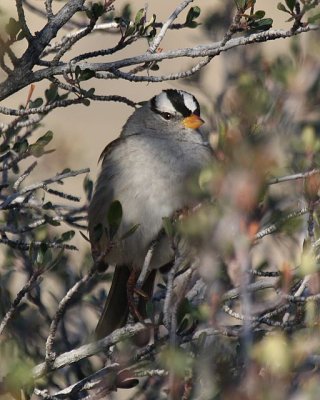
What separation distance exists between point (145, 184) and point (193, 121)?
0.56 metres

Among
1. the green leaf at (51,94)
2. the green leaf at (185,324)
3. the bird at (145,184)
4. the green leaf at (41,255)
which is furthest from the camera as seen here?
the bird at (145,184)

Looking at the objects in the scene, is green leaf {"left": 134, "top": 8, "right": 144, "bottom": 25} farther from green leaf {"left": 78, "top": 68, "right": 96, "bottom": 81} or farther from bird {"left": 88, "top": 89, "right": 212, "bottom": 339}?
bird {"left": 88, "top": 89, "right": 212, "bottom": 339}

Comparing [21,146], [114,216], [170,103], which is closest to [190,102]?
[170,103]

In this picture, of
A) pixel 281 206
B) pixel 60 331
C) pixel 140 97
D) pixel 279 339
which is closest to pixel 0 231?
pixel 60 331

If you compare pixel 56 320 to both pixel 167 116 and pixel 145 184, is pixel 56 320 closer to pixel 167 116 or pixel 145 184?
pixel 145 184

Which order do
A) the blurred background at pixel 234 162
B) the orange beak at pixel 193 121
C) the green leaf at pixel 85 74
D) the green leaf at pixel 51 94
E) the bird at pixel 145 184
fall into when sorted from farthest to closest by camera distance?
1. the orange beak at pixel 193 121
2. the bird at pixel 145 184
3. the green leaf at pixel 51 94
4. the green leaf at pixel 85 74
5. the blurred background at pixel 234 162

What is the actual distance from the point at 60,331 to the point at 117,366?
116 cm

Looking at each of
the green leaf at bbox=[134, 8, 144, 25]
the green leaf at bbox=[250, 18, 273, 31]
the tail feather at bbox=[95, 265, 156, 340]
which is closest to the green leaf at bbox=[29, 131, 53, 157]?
the green leaf at bbox=[134, 8, 144, 25]

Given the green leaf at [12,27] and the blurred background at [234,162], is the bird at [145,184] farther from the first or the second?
the green leaf at [12,27]

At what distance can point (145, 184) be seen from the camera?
4.35m

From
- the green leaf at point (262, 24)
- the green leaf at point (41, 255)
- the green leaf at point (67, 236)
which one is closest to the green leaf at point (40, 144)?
the green leaf at point (67, 236)

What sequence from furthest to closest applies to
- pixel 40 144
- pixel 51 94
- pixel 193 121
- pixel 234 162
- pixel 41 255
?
pixel 193 121
pixel 51 94
pixel 40 144
pixel 41 255
pixel 234 162

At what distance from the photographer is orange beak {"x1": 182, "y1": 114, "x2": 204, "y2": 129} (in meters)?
4.75

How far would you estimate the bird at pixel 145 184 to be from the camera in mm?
4277
